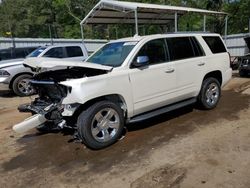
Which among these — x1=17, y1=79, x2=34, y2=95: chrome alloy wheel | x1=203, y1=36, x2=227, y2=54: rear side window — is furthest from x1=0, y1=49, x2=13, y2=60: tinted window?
x1=203, y1=36, x2=227, y2=54: rear side window

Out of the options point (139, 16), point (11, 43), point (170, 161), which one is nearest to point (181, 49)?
point (170, 161)

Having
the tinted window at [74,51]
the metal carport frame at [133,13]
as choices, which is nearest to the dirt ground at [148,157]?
the tinted window at [74,51]

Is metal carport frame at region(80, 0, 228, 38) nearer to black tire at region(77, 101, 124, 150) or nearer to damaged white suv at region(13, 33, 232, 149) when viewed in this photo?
damaged white suv at region(13, 33, 232, 149)

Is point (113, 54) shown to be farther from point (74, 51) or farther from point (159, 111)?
point (74, 51)

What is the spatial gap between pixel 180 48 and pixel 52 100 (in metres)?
2.90

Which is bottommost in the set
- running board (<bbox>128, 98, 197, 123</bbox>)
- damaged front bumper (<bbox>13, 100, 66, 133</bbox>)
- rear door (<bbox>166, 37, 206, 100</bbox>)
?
running board (<bbox>128, 98, 197, 123</bbox>)

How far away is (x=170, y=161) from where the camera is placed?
4.43 meters

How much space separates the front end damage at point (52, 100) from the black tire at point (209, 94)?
2760mm

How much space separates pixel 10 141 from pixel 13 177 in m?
1.80

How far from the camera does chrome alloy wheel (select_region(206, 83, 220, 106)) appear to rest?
698cm

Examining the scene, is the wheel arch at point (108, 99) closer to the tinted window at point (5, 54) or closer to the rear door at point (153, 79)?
the rear door at point (153, 79)

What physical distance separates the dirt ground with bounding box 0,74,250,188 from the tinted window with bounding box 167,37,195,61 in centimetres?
138

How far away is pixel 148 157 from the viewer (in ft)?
15.1

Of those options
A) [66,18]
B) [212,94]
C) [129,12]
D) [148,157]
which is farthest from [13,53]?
[66,18]
